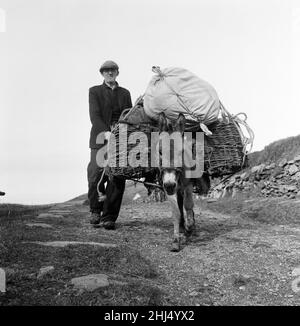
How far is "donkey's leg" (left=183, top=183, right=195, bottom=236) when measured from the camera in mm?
7277

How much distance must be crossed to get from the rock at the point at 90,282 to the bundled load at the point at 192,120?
8.59 feet

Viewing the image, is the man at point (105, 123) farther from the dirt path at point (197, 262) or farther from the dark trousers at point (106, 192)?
the dirt path at point (197, 262)

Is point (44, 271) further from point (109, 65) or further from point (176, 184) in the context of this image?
point (109, 65)

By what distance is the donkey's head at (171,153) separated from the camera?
625 cm

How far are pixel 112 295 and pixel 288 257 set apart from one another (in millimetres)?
2998

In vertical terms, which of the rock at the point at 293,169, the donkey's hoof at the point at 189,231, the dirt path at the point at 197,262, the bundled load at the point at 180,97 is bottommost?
the dirt path at the point at 197,262

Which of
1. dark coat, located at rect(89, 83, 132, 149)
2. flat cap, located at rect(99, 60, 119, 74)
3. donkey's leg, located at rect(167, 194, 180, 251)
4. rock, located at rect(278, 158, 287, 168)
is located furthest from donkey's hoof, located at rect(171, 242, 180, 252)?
rock, located at rect(278, 158, 287, 168)

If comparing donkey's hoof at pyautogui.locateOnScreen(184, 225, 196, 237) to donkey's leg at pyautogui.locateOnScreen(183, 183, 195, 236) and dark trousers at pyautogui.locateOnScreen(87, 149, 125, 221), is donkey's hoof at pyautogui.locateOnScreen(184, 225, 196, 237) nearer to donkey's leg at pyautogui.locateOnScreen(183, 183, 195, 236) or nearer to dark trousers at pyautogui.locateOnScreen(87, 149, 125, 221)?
donkey's leg at pyautogui.locateOnScreen(183, 183, 195, 236)

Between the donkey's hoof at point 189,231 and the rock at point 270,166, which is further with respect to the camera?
the rock at point 270,166

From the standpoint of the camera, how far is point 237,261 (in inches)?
233

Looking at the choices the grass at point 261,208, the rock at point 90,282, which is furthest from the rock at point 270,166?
the rock at point 90,282

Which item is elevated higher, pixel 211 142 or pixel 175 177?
pixel 211 142
